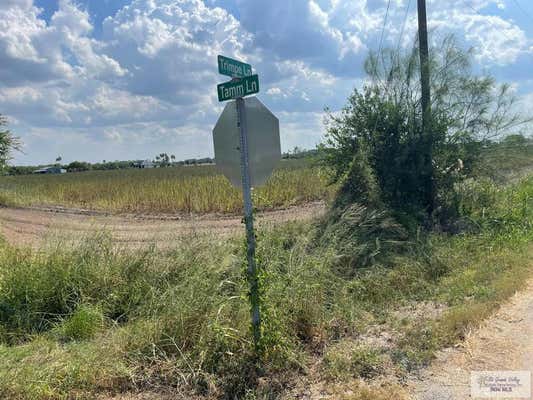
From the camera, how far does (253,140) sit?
3.92 metres

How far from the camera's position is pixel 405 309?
5.42 m

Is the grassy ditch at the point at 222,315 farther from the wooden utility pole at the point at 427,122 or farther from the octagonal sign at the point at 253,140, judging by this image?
the wooden utility pole at the point at 427,122

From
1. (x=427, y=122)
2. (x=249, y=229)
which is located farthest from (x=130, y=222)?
(x=249, y=229)

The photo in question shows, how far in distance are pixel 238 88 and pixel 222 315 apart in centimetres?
240

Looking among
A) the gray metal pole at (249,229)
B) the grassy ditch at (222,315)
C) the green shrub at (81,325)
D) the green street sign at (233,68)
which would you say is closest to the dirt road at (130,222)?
the grassy ditch at (222,315)

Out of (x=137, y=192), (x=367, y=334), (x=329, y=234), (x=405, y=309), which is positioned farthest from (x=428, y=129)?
(x=137, y=192)

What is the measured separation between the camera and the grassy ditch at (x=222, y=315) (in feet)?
12.0

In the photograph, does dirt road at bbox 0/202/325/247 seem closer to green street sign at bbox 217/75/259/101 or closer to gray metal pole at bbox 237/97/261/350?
gray metal pole at bbox 237/97/261/350

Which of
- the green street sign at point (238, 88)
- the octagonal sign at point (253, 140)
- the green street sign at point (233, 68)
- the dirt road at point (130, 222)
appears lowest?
the dirt road at point (130, 222)

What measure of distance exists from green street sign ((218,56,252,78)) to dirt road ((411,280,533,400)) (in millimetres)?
3323

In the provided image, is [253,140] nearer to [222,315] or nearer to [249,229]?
[249,229]

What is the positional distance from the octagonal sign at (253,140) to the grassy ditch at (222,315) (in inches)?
42.8

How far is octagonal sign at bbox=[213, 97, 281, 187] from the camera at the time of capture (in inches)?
154

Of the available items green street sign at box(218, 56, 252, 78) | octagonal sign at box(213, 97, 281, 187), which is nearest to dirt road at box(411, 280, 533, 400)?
octagonal sign at box(213, 97, 281, 187)
